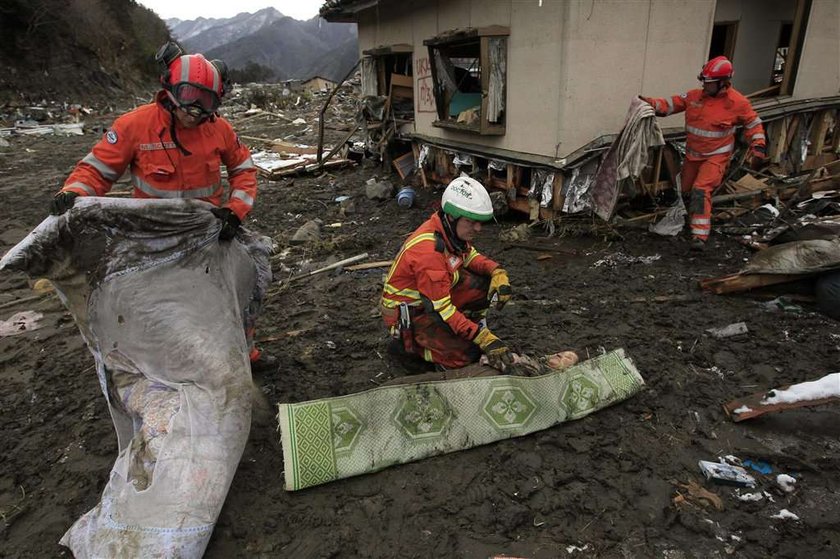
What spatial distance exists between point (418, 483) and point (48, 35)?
1091 inches

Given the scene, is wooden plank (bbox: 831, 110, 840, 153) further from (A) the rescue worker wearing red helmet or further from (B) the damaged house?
(A) the rescue worker wearing red helmet

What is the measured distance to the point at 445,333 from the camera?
3088 mm

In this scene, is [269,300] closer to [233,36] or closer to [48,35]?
[48,35]

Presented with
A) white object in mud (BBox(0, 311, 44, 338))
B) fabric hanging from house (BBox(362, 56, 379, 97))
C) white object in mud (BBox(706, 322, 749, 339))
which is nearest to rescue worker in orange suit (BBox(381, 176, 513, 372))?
white object in mud (BBox(706, 322, 749, 339))

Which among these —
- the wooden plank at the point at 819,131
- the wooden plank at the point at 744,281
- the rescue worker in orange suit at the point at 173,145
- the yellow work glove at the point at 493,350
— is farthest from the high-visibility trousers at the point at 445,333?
the wooden plank at the point at 819,131

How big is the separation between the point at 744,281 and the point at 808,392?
1.75 metres

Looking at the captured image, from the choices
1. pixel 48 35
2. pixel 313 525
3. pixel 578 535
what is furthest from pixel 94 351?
pixel 48 35

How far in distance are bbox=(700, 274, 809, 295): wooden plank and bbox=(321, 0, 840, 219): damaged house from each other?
1.79 m

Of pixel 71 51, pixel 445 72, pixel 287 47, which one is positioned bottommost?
pixel 445 72

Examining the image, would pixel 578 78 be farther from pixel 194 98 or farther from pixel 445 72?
pixel 194 98

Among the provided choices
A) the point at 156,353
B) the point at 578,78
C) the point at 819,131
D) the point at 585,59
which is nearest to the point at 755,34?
the point at 819,131

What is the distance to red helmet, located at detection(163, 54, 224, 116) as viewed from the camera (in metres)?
2.45

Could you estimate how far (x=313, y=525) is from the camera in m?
2.25

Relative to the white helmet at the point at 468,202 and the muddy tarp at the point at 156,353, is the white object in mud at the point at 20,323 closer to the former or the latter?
the muddy tarp at the point at 156,353
